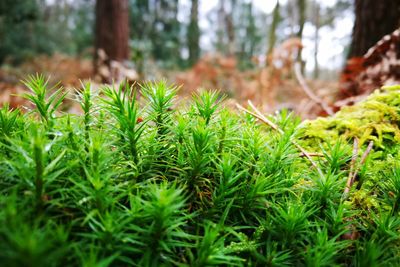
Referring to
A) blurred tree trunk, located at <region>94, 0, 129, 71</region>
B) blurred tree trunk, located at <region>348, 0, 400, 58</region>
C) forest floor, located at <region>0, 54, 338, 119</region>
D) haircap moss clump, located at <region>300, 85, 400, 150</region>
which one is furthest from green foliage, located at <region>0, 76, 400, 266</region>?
blurred tree trunk, located at <region>94, 0, 129, 71</region>

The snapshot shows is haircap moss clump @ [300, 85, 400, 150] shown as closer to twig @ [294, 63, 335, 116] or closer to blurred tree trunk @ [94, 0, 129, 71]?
twig @ [294, 63, 335, 116]

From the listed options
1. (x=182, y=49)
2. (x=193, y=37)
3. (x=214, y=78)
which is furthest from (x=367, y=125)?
(x=182, y=49)

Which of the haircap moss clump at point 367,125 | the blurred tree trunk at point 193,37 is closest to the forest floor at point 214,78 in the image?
the haircap moss clump at point 367,125

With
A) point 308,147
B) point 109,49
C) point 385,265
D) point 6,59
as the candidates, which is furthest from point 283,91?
point 6,59

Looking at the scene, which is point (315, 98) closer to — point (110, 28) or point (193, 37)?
point (110, 28)

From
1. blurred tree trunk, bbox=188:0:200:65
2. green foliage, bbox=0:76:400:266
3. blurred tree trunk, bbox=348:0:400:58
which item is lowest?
green foliage, bbox=0:76:400:266

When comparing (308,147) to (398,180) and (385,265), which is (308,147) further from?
(385,265)

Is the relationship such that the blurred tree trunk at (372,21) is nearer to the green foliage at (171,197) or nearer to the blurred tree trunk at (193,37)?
the green foliage at (171,197)
